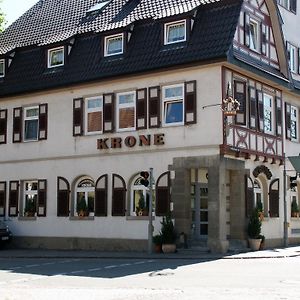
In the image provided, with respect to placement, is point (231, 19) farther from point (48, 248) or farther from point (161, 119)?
point (48, 248)

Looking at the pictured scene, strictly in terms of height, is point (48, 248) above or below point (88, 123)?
below

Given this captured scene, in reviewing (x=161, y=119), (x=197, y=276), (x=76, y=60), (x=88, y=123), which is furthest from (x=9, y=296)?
(x=76, y=60)

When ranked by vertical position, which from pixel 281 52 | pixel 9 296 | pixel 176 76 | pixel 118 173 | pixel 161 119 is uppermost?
pixel 281 52

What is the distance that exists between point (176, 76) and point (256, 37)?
4.43 m

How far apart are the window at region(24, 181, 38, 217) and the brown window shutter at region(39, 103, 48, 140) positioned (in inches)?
91.2

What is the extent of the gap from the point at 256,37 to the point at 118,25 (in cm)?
606

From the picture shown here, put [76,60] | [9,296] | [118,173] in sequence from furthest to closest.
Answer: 1. [76,60]
2. [118,173]
3. [9,296]

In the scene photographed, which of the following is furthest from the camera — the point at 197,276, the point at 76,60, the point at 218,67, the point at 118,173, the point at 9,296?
the point at 76,60

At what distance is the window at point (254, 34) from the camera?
27.7 meters

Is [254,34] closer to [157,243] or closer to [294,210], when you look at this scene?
[294,210]

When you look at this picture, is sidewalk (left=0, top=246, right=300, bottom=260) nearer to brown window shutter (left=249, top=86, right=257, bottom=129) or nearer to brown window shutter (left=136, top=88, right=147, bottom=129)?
brown window shutter (left=249, top=86, right=257, bottom=129)

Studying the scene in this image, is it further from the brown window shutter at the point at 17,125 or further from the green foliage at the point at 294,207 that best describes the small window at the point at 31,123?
the green foliage at the point at 294,207

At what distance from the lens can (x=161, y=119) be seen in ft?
87.6

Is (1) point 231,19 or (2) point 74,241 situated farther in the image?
(2) point 74,241
